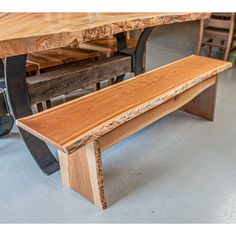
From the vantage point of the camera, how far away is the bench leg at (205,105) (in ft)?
7.75

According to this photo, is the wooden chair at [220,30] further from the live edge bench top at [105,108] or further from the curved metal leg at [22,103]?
the curved metal leg at [22,103]

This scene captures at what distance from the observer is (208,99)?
2402 millimetres

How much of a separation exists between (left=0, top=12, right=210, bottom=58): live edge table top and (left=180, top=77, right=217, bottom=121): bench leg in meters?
0.78

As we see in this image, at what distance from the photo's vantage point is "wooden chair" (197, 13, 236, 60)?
3.96 metres

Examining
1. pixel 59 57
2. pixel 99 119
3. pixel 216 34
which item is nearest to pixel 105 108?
pixel 99 119

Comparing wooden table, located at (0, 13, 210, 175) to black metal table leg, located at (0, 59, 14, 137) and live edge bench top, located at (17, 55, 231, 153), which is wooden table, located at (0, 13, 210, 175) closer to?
black metal table leg, located at (0, 59, 14, 137)

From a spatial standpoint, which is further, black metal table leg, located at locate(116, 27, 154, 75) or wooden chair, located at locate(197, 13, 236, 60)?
wooden chair, located at locate(197, 13, 236, 60)

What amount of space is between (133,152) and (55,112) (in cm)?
75

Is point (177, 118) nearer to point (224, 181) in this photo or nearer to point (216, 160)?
point (216, 160)

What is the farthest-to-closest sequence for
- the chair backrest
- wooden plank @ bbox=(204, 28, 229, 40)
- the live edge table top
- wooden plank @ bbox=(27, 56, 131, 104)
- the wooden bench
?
wooden plank @ bbox=(204, 28, 229, 40) < the chair backrest < wooden plank @ bbox=(27, 56, 131, 104) < the wooden bench < the live edge table top

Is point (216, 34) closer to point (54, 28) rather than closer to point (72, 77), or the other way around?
point (72, 77)

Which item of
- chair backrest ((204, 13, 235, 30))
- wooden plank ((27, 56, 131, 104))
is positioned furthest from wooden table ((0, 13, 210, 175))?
chair backrest ((204, 13, 235, 30))

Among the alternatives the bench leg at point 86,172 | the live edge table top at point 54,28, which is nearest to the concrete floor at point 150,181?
the bench leg at point 86,172

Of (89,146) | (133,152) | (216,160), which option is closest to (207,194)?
(216,160)
